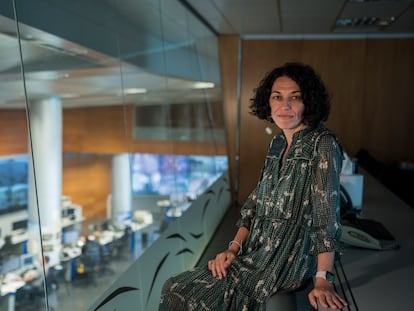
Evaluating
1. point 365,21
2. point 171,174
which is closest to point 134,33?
point 171,174

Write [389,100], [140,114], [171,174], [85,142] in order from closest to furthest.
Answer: [85,142] → [140,114] → [171,174] → [389,100]

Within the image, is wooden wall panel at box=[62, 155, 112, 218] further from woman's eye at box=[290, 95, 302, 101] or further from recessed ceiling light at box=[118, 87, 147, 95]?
woman's eye at box=[290, 95, 302, 101]

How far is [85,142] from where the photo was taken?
2.53 m

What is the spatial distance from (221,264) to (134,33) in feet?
6.58

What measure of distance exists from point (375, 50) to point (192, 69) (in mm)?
3020

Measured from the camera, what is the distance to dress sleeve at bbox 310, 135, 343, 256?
54.3 inches

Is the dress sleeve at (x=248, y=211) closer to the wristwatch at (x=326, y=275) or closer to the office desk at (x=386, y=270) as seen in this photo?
the wristwatch at (x=326, y=275)

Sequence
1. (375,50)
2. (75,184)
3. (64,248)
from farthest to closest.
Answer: (375,50), (75,184), (64,248)

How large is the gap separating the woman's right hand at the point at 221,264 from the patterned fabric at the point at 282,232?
0.02m

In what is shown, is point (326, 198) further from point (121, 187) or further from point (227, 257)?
point (121, 187)

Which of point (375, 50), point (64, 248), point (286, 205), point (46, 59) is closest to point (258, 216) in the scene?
point (286, 205)

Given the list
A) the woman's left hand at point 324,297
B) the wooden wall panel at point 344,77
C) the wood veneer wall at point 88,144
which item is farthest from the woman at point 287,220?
the wooden wall panel at point 344,77

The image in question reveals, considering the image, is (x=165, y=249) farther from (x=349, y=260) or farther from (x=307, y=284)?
(x=307, y=284)

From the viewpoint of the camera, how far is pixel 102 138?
271cm
